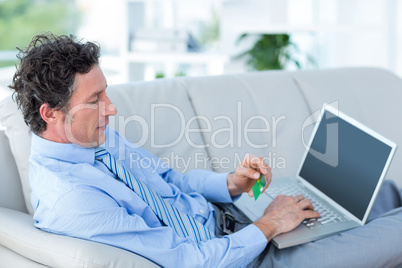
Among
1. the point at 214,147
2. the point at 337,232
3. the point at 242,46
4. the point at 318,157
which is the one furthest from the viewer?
the point at 242,46

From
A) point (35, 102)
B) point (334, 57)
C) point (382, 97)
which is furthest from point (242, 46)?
point (35, 102)

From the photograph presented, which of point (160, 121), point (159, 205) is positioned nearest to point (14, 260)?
point (159, 205)

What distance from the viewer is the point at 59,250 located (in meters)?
Answer: 1.08

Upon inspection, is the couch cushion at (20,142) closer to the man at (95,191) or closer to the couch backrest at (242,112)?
the couch backrest at (242,112)

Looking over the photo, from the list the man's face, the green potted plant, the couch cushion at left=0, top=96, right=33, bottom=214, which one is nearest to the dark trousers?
the man's face

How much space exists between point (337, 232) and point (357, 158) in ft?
0.81

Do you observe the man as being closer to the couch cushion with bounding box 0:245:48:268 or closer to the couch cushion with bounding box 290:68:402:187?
the couch cushion with bounding box 0:245:48:268

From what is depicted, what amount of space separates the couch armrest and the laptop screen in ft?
2.31

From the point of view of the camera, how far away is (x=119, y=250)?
110 cm

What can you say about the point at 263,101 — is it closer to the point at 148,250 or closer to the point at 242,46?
the point at 148,250

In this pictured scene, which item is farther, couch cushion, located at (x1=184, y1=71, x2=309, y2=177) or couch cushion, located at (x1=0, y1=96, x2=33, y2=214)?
couch cushion, located at (x1=184, y1=71, x2=309, y2=177)

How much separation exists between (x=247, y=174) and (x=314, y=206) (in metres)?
0.30

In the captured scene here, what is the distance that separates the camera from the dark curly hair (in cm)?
120

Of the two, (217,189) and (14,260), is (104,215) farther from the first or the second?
(217,189)
